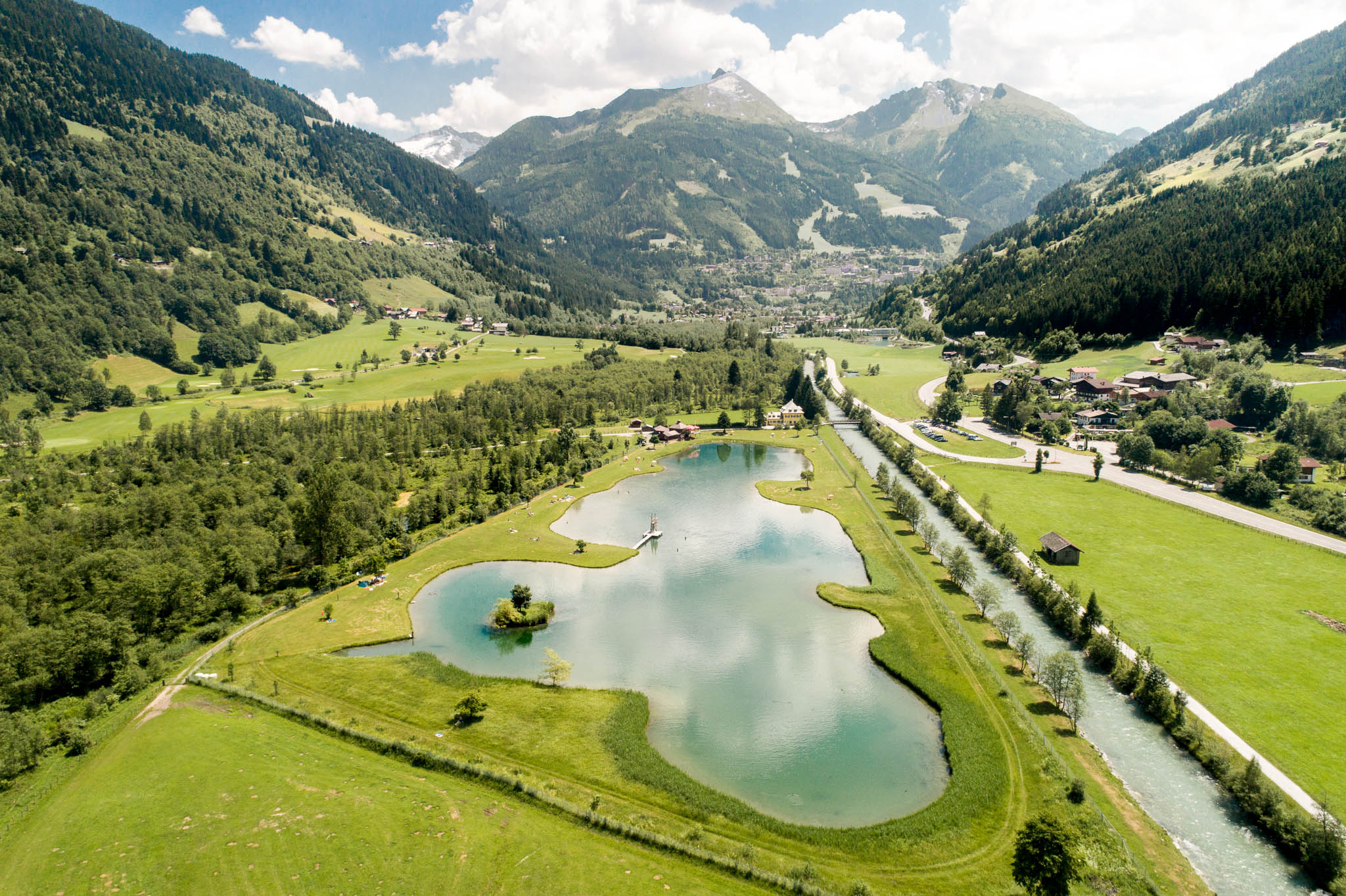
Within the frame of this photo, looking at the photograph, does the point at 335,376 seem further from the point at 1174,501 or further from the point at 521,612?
the point at 1174,501

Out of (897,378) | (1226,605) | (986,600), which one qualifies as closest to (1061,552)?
(1226,605)

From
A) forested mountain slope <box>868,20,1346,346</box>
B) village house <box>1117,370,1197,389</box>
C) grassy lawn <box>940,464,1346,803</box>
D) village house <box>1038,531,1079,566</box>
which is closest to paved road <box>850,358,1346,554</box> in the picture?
grassy lawn <box>940,464,1346,803</box>

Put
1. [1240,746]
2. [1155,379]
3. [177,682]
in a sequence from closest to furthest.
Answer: [1240,746], [177,682], [1155,379]

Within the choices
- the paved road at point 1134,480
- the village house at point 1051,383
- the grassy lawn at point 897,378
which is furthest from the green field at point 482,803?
the grassy lawn at point 897,378

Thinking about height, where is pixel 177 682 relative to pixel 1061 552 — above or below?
below

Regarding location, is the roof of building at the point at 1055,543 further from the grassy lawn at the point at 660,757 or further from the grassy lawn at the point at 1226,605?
the grassy lawn at the point at 660,757

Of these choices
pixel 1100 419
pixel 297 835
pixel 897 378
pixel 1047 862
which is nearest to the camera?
pixel 1047 862
